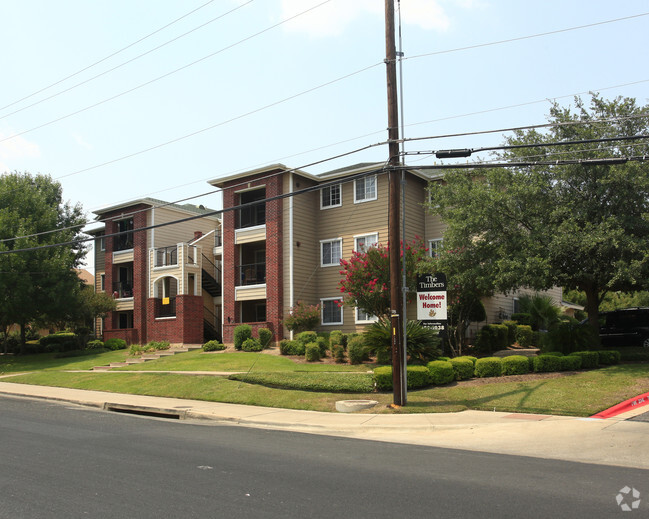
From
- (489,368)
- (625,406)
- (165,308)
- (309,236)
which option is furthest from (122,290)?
(625,406)

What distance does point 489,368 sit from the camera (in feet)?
57.5

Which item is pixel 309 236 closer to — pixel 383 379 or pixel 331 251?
pixel 331 251

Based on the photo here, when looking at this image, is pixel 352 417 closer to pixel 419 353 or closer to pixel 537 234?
pixel 419 353

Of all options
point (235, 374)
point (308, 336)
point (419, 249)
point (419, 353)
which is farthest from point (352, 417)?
point (308, 336)

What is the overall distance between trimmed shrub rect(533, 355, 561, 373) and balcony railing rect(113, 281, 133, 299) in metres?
26.4

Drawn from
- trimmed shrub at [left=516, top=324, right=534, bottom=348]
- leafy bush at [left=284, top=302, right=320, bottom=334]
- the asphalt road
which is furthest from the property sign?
trimmed shrub at [left=516, top=324, right=534, bottom=348]

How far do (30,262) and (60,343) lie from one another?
898 centimetres

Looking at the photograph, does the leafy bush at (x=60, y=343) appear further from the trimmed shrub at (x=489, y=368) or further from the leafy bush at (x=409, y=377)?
the trimmed shrub at (x=489, y=368)

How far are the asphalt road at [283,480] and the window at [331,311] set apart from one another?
17692 mm

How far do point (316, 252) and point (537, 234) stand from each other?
14320 mm

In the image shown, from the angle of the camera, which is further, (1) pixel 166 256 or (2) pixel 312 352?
(1) pixel 166 256

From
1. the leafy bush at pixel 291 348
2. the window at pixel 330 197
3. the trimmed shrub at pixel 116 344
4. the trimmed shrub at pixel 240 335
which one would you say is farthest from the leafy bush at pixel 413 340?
the trimmed shrub at pixel 116 344

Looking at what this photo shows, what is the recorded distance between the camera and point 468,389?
16.1 metres

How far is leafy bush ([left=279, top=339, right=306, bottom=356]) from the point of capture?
25.1 m
